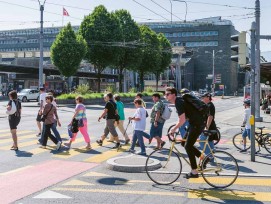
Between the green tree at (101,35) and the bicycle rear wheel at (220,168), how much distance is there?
4210 cm

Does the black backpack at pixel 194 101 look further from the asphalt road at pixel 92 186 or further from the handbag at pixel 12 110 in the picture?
the handbag at pixel 12 110

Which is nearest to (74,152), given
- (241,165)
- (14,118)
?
(14,118)

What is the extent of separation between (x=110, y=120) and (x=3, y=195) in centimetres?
599

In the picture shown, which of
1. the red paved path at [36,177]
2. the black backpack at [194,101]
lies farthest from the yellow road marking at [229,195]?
the red paved path at [36,177]

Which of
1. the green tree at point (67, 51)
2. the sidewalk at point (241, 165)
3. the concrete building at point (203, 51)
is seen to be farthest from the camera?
the concrete building at point (203, 51)

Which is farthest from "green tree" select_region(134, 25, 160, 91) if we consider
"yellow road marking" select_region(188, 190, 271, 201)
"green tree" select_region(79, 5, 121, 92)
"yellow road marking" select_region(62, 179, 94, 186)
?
"yellow road marking" select_region(188, 190, 271, 201)

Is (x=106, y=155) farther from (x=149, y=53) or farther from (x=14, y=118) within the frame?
(x=149, y=53)

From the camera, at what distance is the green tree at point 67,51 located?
45625 mm

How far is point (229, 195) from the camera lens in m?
6.95

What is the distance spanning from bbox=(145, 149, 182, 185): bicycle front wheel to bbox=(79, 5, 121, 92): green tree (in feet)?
137

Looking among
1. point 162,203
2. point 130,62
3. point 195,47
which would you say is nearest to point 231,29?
point 195,47

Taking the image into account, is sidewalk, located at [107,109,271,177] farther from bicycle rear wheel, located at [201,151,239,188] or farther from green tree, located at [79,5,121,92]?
green tree, located at [79,5,121,92]

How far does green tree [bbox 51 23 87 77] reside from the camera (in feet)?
150

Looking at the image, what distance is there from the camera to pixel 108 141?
1390cm
